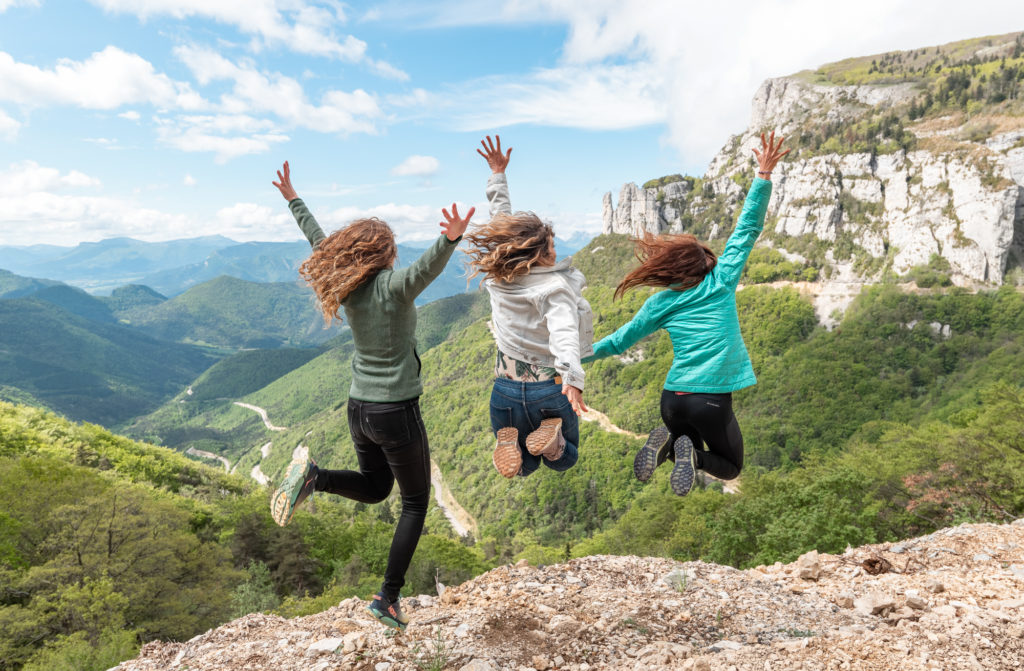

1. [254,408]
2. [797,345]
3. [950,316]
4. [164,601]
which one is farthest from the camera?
[254,408]

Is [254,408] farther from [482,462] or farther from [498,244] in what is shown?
[498,244]

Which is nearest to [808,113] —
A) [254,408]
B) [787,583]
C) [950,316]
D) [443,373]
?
[950,316]

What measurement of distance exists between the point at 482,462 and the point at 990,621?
76923 millimetres

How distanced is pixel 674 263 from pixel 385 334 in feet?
7.47

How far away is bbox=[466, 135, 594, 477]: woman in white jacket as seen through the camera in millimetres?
3473

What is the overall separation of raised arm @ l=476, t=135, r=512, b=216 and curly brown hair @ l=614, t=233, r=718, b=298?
1189mm

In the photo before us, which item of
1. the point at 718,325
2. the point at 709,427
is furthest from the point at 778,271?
the point at 709,427

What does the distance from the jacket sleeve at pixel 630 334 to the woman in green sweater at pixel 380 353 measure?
1474 mm

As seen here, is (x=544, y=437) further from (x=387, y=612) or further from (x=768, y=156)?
(x=768, y=156)

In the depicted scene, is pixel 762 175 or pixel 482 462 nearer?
pixel 762 175

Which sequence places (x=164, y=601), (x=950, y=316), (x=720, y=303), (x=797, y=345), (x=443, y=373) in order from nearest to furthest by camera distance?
1. (x=720, y=303)
2. (x=164, y=601)
3. (x=950, y=316)
4. (x=797, y=345)
5. (x=443, y=373)

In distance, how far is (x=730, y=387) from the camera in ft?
12.5

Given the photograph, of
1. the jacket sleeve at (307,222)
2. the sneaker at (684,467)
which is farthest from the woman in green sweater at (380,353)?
the sneaker at (684,467)

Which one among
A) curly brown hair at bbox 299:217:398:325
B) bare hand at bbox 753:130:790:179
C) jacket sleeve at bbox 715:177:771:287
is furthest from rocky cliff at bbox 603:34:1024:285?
curly brown hair at bbox 299:217:398:325
